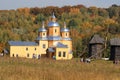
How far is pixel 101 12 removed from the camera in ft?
466

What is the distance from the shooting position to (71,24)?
10700 centimetres

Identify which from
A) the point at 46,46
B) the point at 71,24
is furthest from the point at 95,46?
the point at 71,24

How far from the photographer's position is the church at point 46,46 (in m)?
56.7

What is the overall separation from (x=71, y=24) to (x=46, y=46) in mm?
48700

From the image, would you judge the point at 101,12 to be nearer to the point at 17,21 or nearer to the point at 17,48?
the point at 17,21

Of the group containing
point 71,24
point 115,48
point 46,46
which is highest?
point 71,24

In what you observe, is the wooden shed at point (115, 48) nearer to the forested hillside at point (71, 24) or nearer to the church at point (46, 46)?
the church at point (46, 46)

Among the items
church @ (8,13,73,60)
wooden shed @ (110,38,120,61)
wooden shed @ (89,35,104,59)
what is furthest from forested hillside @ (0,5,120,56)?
wooden shed @ (110,38,120,61)

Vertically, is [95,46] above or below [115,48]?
below

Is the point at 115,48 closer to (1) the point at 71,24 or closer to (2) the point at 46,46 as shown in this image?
(2) the point at 46,46

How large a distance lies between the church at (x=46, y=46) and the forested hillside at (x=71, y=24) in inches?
362

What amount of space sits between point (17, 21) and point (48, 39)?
51302mm

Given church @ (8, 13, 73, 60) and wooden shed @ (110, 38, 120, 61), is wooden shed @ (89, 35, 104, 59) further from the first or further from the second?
wooden shed @ (110, 38, 120, 61)

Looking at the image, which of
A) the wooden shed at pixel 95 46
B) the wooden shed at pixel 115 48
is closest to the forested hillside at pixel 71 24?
the wooden shed at pixel 95 46
